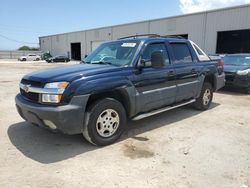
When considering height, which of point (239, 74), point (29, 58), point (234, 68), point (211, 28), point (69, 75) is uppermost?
point (211, 28)

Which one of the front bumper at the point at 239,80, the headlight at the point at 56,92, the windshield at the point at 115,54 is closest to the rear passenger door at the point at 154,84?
the windshield at the point at 115,54

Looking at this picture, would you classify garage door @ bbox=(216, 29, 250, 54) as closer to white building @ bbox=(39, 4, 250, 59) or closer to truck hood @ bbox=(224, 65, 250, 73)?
white building @ bbox=(39, 4, 250, 59)

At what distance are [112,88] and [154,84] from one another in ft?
3.39

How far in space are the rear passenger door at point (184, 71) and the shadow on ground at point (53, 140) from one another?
66 centimetres

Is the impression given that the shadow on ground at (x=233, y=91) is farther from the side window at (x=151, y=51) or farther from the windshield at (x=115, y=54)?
the windshield at (x=115, y=54)

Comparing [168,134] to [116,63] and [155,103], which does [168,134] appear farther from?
[116,63]

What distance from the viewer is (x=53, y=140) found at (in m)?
4.20

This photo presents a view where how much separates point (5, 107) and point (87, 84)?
4.20m

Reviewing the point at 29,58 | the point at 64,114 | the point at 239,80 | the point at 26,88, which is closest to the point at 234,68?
the point at 239,80

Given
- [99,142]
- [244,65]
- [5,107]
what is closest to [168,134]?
[99,142]

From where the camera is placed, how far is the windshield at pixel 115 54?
438 cm

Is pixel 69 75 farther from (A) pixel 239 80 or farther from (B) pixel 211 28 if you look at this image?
(B) pixel 211 28

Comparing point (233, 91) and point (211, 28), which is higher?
point (211, 28)

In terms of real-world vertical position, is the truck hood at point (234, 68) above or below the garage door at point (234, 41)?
below
